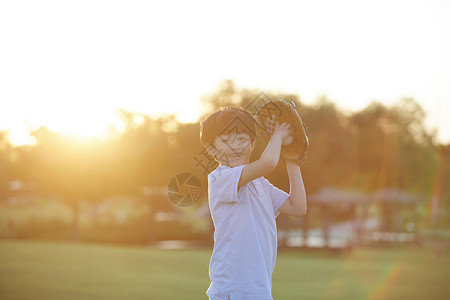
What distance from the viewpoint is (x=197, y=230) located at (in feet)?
114

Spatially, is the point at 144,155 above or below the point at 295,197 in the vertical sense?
above

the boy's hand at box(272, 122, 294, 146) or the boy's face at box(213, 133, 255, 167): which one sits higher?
Answer: the boy's hand at box(272, 122, 294, 146)

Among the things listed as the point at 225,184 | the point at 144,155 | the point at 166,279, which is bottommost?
the point at 166,279

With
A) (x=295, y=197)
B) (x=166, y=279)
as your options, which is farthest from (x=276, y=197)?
(x=166, y=279)

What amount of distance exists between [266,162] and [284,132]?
0.28 meters

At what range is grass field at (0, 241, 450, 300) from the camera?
1017 centimetres

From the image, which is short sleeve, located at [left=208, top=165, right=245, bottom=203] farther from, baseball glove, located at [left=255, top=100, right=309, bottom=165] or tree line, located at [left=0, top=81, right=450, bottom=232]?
tree line, located at [left=0, top=81, right=450, bottom=232]

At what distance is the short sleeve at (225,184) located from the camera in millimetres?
2828

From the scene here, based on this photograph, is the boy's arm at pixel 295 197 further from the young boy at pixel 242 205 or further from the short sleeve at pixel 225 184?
the short sleeve at pixel 225 184

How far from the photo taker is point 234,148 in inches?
119

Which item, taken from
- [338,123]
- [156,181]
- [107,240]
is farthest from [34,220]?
[338,123]

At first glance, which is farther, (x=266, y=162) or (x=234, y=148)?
(x=234, y=148)

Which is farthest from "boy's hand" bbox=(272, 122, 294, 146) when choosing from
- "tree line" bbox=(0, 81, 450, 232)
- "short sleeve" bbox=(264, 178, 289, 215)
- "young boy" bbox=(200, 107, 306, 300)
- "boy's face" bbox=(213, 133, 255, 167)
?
"tree line" bbox=(0, 81, 450, 232)

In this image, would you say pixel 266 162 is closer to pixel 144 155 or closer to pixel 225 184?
pixel 225 184
